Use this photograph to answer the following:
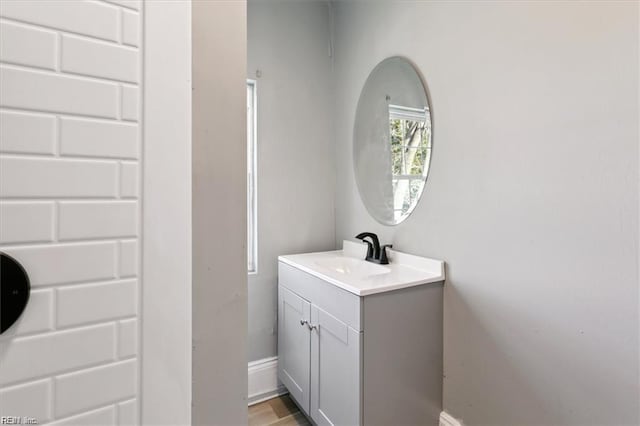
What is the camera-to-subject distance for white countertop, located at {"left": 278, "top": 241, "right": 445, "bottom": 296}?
139cm

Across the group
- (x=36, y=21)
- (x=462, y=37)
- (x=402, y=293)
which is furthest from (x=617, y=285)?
(x=36, y=21)

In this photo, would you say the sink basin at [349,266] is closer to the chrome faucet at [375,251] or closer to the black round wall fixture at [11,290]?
the chrome faucet at [375,251]

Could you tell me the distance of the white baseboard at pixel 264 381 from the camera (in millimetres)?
2016

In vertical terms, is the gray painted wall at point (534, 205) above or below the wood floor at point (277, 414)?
above

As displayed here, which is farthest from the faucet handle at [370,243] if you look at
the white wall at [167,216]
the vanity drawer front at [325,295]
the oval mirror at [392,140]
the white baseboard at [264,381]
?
the white wall at [167,216]

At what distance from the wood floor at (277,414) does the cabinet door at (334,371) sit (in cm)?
25

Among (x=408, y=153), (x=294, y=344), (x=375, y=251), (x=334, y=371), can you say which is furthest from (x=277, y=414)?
(x=408, y=153)

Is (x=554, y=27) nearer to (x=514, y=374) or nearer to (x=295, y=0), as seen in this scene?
(x=514, y=374)

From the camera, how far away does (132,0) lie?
0.53 meters

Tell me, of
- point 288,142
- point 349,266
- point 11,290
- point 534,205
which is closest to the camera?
point 11,290

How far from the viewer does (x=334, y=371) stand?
4.88 ft

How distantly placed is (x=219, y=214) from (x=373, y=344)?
983 millimetres

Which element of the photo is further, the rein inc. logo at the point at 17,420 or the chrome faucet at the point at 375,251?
the chrome faucet at the point at 375,251

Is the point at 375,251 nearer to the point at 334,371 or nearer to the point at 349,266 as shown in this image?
the point at 349,266
